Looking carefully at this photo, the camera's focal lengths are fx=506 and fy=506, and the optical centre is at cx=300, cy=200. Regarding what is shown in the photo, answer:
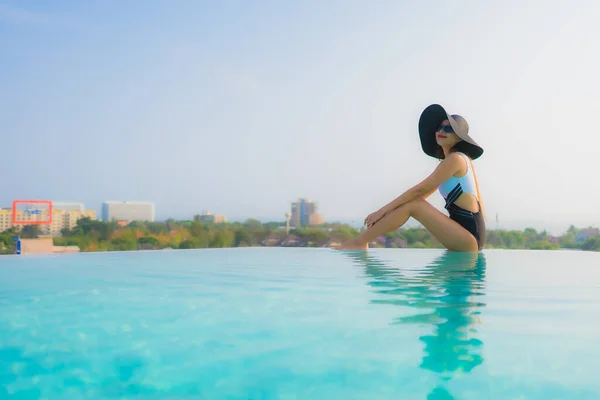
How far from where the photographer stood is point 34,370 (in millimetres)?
1792

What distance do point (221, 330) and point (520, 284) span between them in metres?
2.59

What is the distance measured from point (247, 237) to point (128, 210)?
69.1m

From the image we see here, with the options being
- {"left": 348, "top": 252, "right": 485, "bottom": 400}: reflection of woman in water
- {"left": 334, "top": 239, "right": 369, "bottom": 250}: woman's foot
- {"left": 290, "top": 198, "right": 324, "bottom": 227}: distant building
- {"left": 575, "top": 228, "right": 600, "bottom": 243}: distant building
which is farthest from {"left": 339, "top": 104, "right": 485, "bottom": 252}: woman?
Answer: {"left": 290, "top": 198, "right": 324, "bottom": 227}: distant building

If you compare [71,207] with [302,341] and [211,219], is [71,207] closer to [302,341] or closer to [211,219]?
[211,219]

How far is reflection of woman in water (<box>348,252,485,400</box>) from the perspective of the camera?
1.81m

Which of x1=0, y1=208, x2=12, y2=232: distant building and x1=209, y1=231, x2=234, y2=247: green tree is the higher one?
x1=0, y1=208, x2=12, y2=232: distant building

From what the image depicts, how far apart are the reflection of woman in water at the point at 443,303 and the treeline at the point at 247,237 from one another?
330 centimetres

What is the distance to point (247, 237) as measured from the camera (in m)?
14.9

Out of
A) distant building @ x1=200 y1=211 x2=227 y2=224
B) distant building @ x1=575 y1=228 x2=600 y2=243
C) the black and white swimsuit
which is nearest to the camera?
the black and white swimsuit

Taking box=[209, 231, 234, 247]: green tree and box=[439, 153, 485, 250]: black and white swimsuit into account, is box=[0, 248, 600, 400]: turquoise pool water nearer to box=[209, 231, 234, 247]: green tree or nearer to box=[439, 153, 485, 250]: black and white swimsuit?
box=[439, 153, 485, 250]: black and white swimsuit

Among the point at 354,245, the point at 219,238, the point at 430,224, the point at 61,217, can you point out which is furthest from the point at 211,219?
the point at 430,224

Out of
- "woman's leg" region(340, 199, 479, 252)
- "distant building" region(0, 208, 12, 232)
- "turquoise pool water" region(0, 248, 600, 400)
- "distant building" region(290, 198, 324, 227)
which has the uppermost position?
"distant building" region(290, 198, 324, 227)

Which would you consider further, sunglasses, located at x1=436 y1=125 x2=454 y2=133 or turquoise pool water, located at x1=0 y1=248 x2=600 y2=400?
sunglasses, located at x1=436 y1=125 x2=454 y2=133

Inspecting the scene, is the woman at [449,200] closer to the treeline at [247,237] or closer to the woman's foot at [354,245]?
the woman's foot at [354,245]
